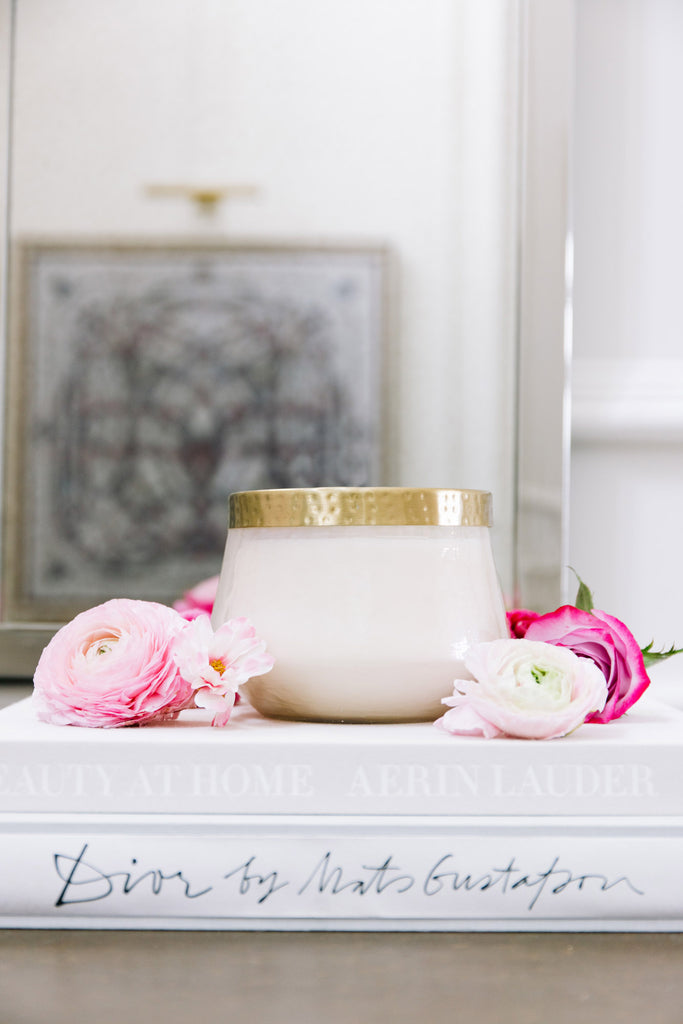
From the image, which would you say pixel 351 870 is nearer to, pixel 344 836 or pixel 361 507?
pixel 344 836

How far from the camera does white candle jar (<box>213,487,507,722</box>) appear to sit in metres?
0.36

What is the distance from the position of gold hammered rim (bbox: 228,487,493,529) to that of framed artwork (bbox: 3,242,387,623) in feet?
0.63

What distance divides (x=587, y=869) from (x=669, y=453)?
0.33 m

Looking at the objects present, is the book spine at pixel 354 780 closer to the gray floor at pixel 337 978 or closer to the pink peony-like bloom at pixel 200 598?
the gray floor at pixel 337 978

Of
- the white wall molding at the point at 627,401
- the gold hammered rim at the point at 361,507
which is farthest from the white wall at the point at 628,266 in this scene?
the gold hammered rim at the point at 361,507

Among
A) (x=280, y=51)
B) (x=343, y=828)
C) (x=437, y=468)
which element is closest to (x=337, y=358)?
(x=437, y=468)

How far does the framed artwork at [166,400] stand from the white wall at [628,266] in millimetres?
139

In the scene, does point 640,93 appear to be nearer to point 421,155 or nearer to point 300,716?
point 421,155

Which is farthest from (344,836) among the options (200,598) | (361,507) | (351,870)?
(200,598)

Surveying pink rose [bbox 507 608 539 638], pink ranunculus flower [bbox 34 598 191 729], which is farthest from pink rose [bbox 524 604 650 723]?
pink ranunculus flower [bbox 34 598 191 729]

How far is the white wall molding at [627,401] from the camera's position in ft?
1.89

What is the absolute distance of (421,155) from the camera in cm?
58

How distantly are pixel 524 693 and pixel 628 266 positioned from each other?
1.17 feet

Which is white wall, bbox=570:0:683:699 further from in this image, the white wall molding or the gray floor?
the gray floor
